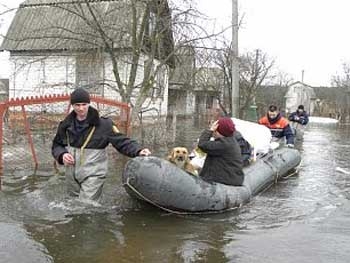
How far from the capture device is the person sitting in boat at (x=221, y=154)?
7.86m

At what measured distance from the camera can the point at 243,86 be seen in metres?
32.5

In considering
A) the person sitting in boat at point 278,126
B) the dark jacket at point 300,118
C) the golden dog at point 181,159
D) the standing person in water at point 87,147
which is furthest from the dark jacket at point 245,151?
the dark jacket at point 300,118

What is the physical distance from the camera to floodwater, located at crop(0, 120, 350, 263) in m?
5.66

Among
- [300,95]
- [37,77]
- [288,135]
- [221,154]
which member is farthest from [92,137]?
[300,95]

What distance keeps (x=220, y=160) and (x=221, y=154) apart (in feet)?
0.31

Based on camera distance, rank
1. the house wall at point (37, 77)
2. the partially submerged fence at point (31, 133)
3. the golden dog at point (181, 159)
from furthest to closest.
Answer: the house wall at point (37, 77) → the partially submerged fence at point (31, 133) → the golden dog at point (181, 159)

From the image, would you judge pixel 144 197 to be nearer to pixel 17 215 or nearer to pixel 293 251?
pixel 17 215

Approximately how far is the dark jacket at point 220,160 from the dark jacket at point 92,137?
1.30 m

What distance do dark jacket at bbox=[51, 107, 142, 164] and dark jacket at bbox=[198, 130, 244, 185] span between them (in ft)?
4.26

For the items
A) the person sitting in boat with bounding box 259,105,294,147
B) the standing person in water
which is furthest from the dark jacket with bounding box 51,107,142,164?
the person sitting in boat with bounding box 259,105,294,147

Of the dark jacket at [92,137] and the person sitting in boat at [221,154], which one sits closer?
the dark jacket at [92,137]

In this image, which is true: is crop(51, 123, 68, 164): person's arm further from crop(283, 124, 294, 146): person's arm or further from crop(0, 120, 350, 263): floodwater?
crop(283, 124, 294, 146): person's arm

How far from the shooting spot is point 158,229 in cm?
670

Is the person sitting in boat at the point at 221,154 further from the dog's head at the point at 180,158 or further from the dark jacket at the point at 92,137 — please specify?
the dark jacket at the point at 92,137
